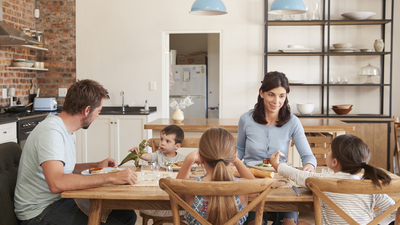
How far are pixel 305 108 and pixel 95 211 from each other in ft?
12.2

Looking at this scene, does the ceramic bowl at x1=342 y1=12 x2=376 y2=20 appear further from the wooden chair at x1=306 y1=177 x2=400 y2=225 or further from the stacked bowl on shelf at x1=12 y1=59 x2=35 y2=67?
the stacked bowl on shelf at x1=12 y1=59 x2=35 y2=67

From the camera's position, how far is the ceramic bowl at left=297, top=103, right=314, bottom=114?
474 cm

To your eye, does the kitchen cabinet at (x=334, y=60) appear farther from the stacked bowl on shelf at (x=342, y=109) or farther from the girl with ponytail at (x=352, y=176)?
the girl with ponytail at (x=352, y=176)

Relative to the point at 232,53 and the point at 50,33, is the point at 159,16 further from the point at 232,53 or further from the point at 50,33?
the point at 50,33

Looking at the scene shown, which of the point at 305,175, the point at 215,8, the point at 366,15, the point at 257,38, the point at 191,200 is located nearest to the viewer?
the point at 191,200

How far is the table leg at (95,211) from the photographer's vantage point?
153 cm

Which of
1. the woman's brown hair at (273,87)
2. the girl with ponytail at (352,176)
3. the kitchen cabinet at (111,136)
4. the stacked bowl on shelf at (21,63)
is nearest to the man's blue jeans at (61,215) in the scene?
the girl with ponytail at (352,176)

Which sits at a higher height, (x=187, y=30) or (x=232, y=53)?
(x=187, y=30)

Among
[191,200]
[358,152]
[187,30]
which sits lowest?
[191,200]

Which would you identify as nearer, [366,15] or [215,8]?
[215,8]

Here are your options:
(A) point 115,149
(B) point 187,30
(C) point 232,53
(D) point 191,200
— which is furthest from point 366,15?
(D) point 191,200

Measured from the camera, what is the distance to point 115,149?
470 centimetres

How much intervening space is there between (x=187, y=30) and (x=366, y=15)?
234cm

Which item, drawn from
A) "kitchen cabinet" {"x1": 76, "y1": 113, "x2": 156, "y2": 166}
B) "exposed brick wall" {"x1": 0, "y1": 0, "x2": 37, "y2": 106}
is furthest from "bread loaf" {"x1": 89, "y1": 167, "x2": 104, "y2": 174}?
"exposed brick wall" {"x1": 0, "y1": 0, "x2": 37, "y2": 106}
